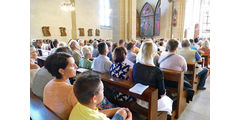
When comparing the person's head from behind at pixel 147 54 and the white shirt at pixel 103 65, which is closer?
the person's head from behind at pixel 147 54

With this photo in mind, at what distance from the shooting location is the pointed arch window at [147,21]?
44.9ft

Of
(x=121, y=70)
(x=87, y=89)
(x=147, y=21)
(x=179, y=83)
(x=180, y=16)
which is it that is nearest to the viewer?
(x=87, y=89)

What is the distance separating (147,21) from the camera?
1393 centimetres

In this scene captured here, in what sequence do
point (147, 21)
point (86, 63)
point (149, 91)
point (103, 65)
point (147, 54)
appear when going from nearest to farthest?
point (149, 91) < point (147, 54) < point (103, 65) < point (86, 63) < point (147, 21)

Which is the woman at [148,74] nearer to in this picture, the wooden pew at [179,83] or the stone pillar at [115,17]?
the wooden pew at [179,83]

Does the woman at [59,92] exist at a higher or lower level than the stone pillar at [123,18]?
lower

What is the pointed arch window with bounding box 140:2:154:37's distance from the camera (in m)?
13.7

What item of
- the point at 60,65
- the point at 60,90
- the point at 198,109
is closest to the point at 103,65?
the point at 60,65

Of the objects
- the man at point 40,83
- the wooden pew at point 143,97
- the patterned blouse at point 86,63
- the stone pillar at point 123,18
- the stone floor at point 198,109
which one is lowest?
the stone floor at point 198,109

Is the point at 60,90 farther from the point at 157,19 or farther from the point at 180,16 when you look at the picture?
the point at 157,19

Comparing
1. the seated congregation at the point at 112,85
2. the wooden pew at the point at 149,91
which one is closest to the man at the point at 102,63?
the seated congregation at the point at 112,85
